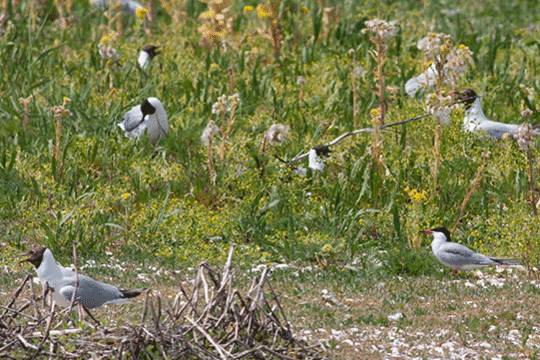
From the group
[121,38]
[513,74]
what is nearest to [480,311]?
[513,74]

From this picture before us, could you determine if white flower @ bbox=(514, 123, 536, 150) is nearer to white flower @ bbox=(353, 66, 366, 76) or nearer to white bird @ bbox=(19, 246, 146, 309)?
white bird @ bbox=(19, 246, 146, 309)

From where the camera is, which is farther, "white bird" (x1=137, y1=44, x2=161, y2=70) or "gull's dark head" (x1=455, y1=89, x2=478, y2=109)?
"white bird" (x1=137, y1=44, x2=161, y2=70)

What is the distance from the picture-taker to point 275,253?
5648 mm

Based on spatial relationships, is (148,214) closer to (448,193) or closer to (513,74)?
(448,193)

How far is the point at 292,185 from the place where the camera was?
630cm

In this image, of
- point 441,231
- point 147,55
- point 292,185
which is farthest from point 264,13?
point 441,231

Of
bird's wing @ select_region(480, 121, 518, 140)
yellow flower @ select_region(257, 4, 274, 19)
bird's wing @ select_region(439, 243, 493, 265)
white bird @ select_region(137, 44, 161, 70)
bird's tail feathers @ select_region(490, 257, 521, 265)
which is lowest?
bird's tail feathers @ select_region(490, 257, 521, 265)

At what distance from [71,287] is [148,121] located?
2.97 meters

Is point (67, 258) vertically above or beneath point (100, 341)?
beneath

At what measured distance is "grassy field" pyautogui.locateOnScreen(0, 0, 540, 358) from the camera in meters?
4.82

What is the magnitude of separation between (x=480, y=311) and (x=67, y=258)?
3027 mm

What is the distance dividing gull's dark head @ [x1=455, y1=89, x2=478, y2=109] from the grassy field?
51 centimetres

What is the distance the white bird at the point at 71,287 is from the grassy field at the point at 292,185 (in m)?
0.13

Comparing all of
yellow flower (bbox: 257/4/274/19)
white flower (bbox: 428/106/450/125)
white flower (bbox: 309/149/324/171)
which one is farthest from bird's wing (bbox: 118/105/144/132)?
white flower (bbox: 428/106/450/125)
